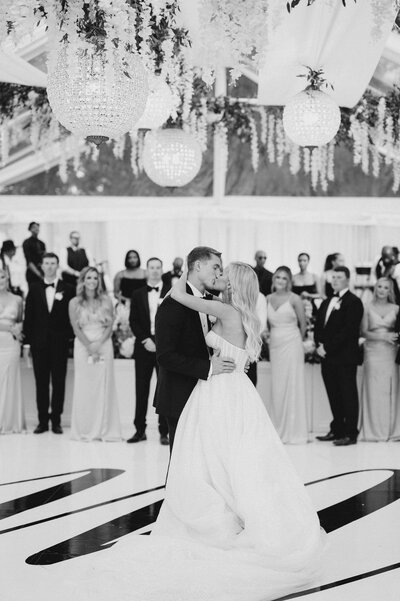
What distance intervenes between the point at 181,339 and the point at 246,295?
0.46 metres

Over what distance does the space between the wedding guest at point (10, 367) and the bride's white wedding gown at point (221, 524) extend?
4.05 meters

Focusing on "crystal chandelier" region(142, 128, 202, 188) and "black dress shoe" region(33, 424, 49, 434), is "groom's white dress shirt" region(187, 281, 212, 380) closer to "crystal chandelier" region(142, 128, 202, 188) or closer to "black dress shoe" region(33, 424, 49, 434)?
"crystal chandelier" region(142, 128, 202, 188)

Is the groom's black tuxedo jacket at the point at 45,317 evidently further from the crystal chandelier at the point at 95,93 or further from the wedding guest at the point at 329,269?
the wedding guest at the point at 329,269

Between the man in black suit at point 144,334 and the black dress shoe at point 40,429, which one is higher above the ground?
the man in black suit at point 144,334

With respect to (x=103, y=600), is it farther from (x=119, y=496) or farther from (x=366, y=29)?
(x=366, y=29)

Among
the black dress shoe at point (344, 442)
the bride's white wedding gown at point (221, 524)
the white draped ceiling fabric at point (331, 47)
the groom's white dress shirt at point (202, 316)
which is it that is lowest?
the black dress shoe at point (344, 442)

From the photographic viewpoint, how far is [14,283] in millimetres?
12250

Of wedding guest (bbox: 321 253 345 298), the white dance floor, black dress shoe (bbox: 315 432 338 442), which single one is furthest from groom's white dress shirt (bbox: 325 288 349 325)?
wedding guest (bbox: 321 253 345 298)

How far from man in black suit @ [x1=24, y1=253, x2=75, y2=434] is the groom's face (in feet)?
12.1

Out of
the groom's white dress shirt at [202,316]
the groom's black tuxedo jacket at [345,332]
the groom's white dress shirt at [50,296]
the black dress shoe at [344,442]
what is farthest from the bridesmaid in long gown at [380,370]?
the groom's white dress shirt at [202,316]

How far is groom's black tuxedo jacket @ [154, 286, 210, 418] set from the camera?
444 cm

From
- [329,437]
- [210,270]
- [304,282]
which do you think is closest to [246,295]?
[210,270]

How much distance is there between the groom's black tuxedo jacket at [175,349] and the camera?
444 centimetres

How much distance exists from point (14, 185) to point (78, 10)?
29.0ft
